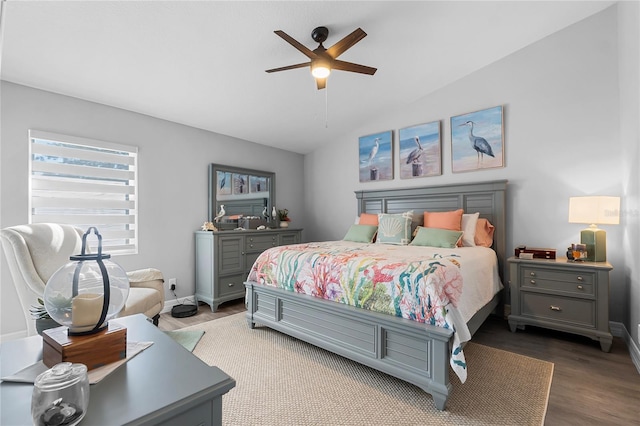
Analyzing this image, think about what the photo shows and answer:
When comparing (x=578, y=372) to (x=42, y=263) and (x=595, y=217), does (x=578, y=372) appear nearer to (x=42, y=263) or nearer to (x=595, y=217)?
(x=595, y=217)

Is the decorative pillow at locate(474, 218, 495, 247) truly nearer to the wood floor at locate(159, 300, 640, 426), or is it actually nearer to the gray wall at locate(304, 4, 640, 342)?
the gray wall at locate(304, 4, 640, 342)

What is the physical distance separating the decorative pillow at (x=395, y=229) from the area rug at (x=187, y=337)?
2.28 m

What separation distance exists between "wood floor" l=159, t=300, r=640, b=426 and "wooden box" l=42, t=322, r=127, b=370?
2117mm

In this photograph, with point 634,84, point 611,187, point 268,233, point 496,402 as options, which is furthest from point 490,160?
point 268,233

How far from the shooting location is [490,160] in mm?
3721

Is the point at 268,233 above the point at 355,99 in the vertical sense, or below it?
below

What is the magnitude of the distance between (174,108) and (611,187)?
474 centimetres

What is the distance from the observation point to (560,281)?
286 centimetres

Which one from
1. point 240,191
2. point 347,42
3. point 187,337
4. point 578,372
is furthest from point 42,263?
point 578,372

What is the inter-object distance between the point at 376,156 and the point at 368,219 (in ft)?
3.51

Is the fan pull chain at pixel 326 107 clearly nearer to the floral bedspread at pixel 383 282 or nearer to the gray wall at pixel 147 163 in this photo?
the gray wall at pixel 147 163

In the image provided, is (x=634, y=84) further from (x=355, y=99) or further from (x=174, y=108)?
(x=174, y=108)

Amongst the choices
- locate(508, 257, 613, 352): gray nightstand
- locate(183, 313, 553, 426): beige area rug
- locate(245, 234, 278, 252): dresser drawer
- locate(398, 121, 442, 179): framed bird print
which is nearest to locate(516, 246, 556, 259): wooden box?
locate(508, 257, 613, 352): gray nightstand

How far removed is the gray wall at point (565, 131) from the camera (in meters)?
2.81
